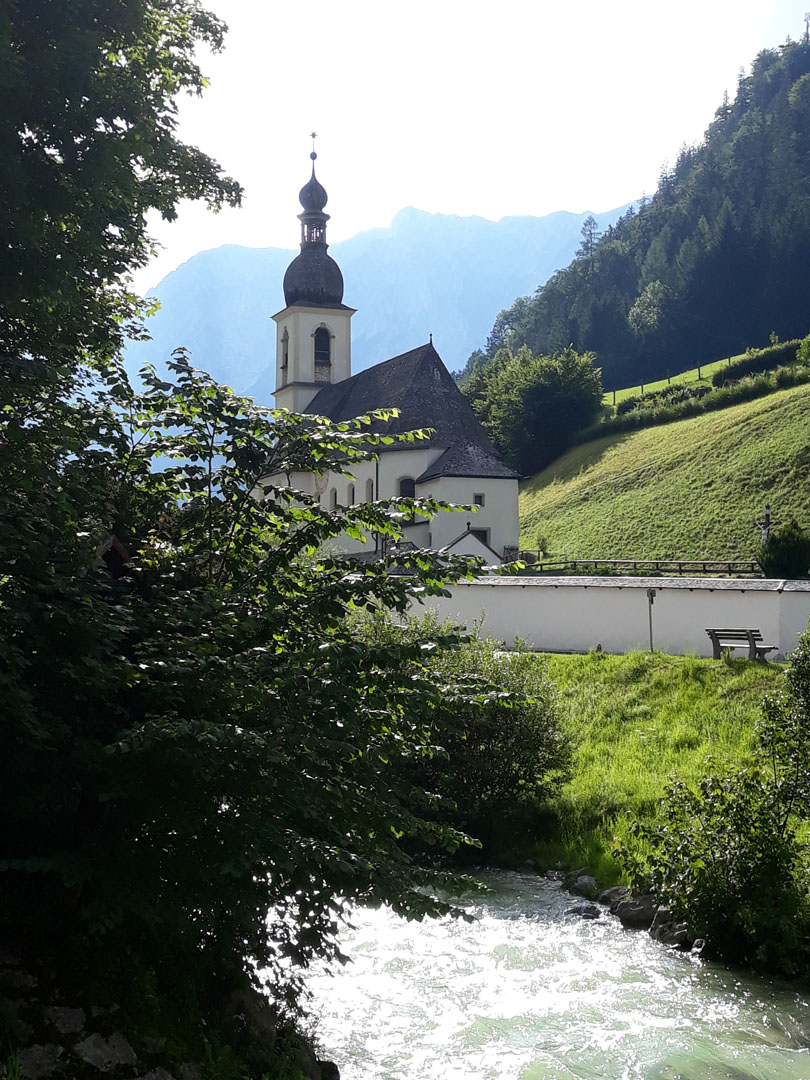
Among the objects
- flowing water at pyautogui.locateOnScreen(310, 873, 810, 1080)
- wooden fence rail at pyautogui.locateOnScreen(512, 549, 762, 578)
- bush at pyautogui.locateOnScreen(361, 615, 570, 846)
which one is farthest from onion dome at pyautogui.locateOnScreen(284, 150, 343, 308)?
flowing water at pyautogui.locateOnScreen(310, 873, 810, 1080)

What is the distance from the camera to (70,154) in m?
6.07

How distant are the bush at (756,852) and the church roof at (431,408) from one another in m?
29.1

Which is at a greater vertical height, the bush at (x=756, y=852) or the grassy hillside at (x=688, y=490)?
the grassy hillside at (x=688, y=490)

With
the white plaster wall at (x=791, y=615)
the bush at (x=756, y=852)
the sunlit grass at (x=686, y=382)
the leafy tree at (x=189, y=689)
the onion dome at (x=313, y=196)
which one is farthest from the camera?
the sunlit grass at (x=686, y=382)

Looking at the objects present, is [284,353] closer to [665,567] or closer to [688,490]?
[688,490]

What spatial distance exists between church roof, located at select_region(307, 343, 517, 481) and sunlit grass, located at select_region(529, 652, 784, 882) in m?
19.3

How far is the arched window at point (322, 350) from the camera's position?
56781 millimetres

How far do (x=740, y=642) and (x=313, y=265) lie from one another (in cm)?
4040

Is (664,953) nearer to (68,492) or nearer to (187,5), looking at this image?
(68,492)

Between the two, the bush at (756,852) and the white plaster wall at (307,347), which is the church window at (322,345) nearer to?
the white plaster wall at (307,347)

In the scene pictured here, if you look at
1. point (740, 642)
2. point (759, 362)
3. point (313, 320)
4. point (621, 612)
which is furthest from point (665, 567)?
point (759, 362)

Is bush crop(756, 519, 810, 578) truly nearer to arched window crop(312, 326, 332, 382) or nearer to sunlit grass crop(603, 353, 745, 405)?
arched window crop(312, 326, 332, 382)

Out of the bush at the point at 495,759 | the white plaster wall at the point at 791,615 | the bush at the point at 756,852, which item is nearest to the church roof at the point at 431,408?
the white plaster wall at the point at 791,615

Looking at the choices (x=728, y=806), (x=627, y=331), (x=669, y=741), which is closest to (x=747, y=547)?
(x=669, y=741)
